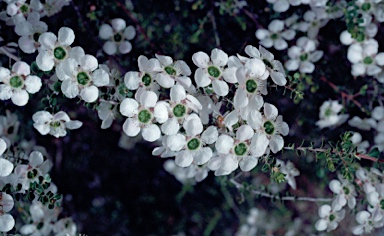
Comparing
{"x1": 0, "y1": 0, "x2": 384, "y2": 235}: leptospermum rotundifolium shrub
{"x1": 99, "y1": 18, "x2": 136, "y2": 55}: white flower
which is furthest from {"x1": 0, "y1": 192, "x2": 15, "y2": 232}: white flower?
{"x1": 99, "y1": 18, "x2": 136, "y2": 55}: white flower

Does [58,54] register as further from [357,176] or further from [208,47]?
[357,176]

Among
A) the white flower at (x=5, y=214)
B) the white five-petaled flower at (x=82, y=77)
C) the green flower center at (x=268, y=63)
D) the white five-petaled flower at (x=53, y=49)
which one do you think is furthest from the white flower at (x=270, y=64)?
the white flower at (x=5, y=214)

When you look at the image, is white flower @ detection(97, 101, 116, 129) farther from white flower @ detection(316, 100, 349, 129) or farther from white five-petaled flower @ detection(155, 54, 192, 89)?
white flower @ detection(316, 100, 349, 129)

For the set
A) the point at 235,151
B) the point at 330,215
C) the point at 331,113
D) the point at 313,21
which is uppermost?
the point at 235,151

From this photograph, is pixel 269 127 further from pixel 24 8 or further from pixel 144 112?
pixel 24 8

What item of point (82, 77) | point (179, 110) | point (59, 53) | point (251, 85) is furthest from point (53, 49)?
point (251, 85)
